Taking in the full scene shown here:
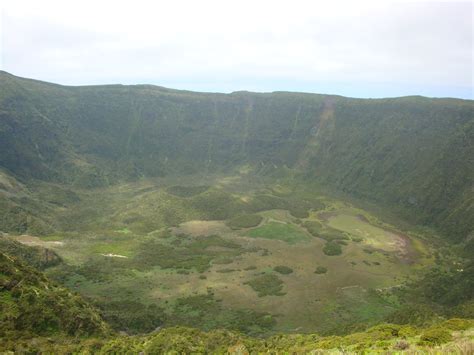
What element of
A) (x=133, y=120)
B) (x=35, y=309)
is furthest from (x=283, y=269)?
(x=133, y=120)

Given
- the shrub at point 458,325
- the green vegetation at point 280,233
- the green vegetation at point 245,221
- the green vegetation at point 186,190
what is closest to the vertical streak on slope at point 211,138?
the green vegetation at point 186,190

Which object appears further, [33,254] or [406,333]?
[33,254]

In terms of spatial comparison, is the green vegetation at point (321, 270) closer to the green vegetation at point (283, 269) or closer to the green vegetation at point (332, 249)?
the green vegetation at point (283, 269)

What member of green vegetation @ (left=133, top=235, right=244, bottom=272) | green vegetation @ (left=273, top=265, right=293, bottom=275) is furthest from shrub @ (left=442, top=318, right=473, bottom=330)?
A: green vegetation @ (left=133, top=235, right=244, bottom=272)

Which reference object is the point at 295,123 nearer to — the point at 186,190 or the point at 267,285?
the point at 186,190

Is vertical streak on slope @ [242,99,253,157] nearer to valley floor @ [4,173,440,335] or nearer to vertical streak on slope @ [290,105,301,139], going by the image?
vertical streak on slope @ [290,105,301,139]

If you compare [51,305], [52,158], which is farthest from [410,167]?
[52,158]

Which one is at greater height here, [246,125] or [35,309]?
[246,125]
